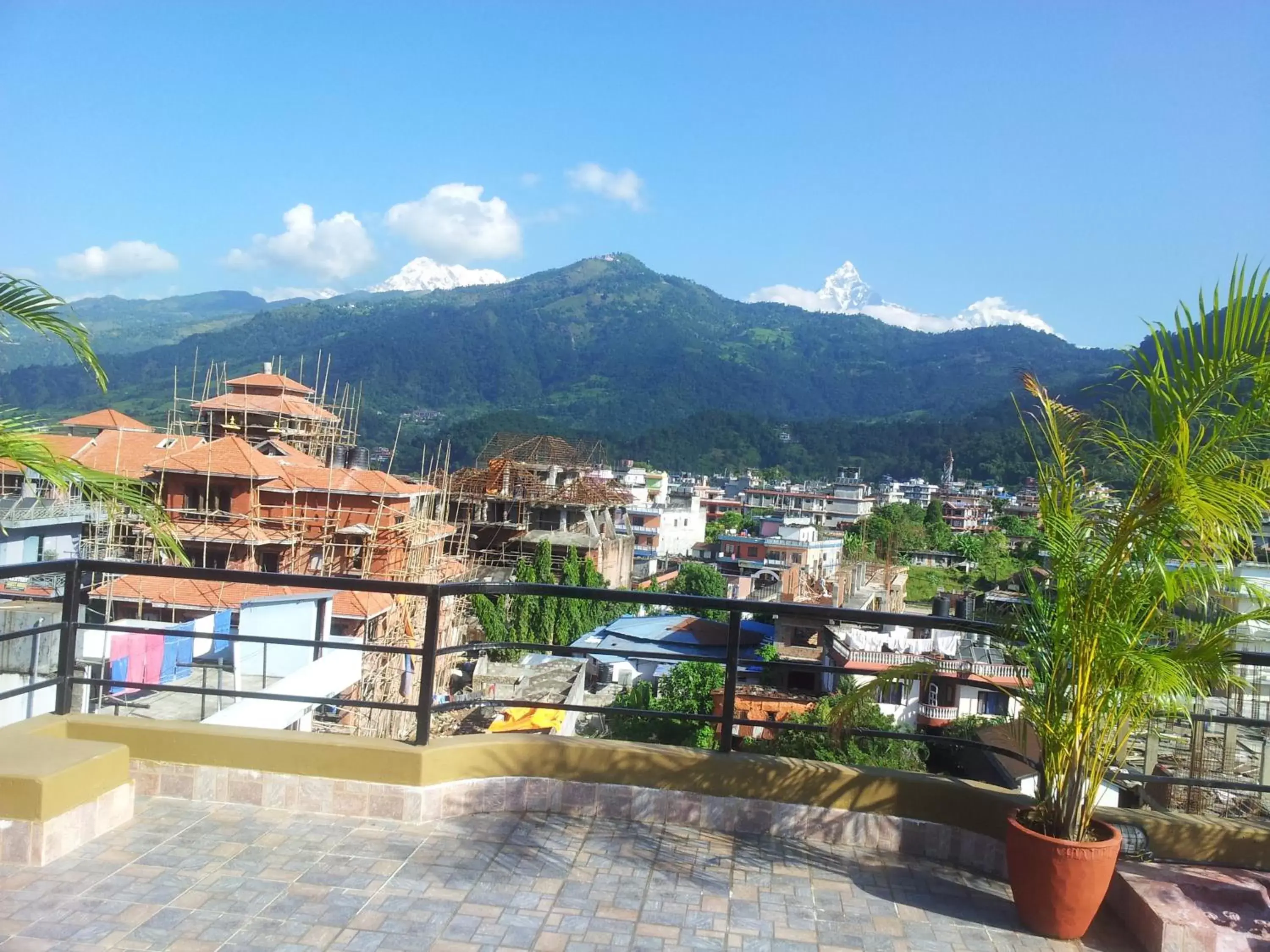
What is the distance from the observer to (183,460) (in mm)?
23875

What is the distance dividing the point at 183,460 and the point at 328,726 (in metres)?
13.8

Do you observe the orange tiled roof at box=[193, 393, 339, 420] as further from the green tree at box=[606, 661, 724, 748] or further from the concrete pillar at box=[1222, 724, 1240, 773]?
the concrete pillar at box=[1222, 724, 1240, 773]

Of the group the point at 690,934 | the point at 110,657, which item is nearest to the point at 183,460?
the point at 110,657

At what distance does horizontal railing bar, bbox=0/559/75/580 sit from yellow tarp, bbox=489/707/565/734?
287 inches

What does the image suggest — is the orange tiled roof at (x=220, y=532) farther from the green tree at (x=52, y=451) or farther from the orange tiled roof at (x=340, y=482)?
the green tree at (x=52, y=451)

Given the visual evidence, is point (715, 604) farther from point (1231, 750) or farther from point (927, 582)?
point (927, 582)

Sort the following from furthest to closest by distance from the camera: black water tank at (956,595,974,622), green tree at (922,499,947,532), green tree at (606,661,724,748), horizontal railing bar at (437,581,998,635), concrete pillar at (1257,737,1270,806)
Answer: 1. green tree at (922,499,947,532)
2. green tree at (606,661,724,748)
3. concrete pillar at (1257,737,1270,806)
4. black water tank at (956,595,974,622)
5. horizontal railing bar at (437,581,998,635)

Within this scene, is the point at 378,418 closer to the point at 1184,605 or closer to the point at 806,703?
the point at 806,703

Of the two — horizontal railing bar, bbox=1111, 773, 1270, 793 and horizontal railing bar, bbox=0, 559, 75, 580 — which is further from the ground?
horizontal railing bar, bbox=0, 559, 75, 580

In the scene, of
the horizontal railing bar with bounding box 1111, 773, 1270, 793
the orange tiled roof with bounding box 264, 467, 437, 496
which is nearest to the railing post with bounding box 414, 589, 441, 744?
the horizontal railing bar with bounding box 1111, 773, 1270, 793

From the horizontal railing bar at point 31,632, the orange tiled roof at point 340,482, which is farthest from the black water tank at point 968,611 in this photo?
the orange tiled roof at point 340,482

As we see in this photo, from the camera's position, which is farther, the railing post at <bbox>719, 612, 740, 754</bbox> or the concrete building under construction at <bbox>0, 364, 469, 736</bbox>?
the concrete building under construction at <bbox>0, 364, 469, 736</bbox>

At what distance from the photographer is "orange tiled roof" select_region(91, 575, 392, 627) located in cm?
1922

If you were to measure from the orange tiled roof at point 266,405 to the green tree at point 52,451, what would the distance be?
30742 millimetres
